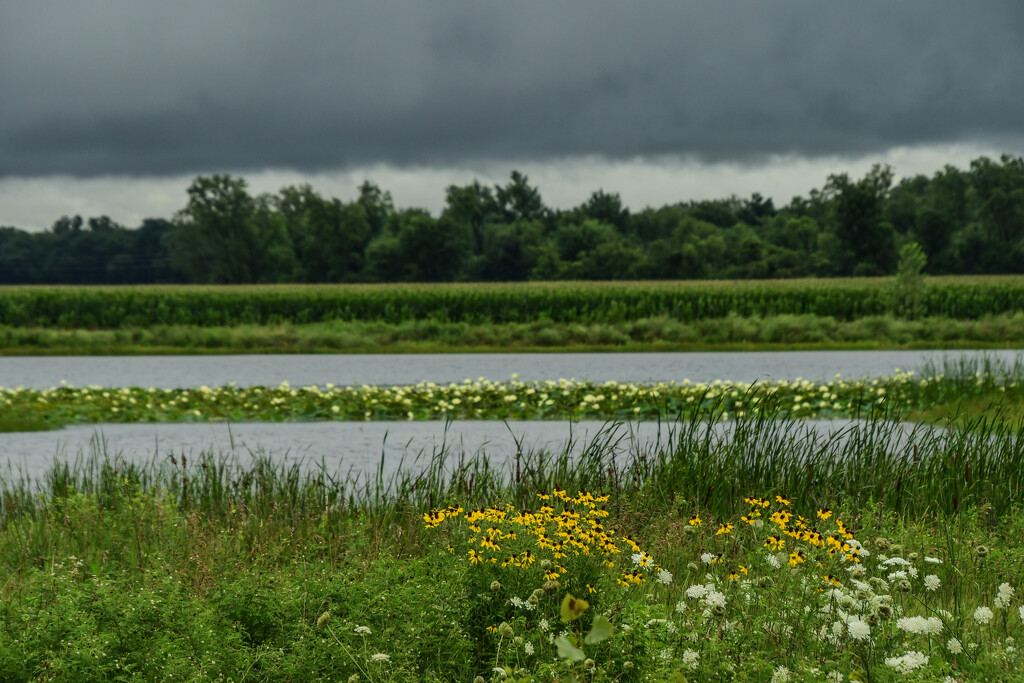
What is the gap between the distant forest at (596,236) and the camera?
2872 inches

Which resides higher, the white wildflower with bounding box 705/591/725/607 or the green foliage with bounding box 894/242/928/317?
the green foliage with bounding box 894/242/928/317

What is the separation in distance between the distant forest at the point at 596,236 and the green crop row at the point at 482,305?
133 ft

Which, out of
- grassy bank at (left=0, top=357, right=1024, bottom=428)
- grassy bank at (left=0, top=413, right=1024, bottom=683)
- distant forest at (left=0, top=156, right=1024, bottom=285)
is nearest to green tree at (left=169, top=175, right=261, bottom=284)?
distant forest at (left=0, top=156, right=1024, bottom=285)

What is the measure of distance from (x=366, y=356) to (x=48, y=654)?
20.8 meters

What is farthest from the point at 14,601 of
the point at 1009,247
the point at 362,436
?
the point at 1009,247

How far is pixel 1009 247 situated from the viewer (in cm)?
7144

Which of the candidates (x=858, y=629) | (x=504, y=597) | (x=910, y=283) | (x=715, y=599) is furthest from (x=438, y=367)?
(x=858, y=629)

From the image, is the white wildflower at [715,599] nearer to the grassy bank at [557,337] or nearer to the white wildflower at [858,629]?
the white wildflower at [858,629]

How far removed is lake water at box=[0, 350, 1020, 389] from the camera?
1728 centimetres

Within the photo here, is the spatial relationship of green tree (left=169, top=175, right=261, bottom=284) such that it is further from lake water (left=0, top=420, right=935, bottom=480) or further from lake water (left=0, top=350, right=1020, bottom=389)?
lake water (left=0, top=420, right=935, bottom=480)

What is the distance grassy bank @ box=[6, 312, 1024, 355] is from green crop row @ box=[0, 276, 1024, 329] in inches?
88.7

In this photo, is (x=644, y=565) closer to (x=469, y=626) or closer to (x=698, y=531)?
(x=469, y=626)

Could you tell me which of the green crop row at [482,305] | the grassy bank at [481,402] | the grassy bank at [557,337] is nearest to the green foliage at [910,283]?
the green crop row at [482,305]

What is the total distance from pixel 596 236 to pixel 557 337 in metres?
52.4
